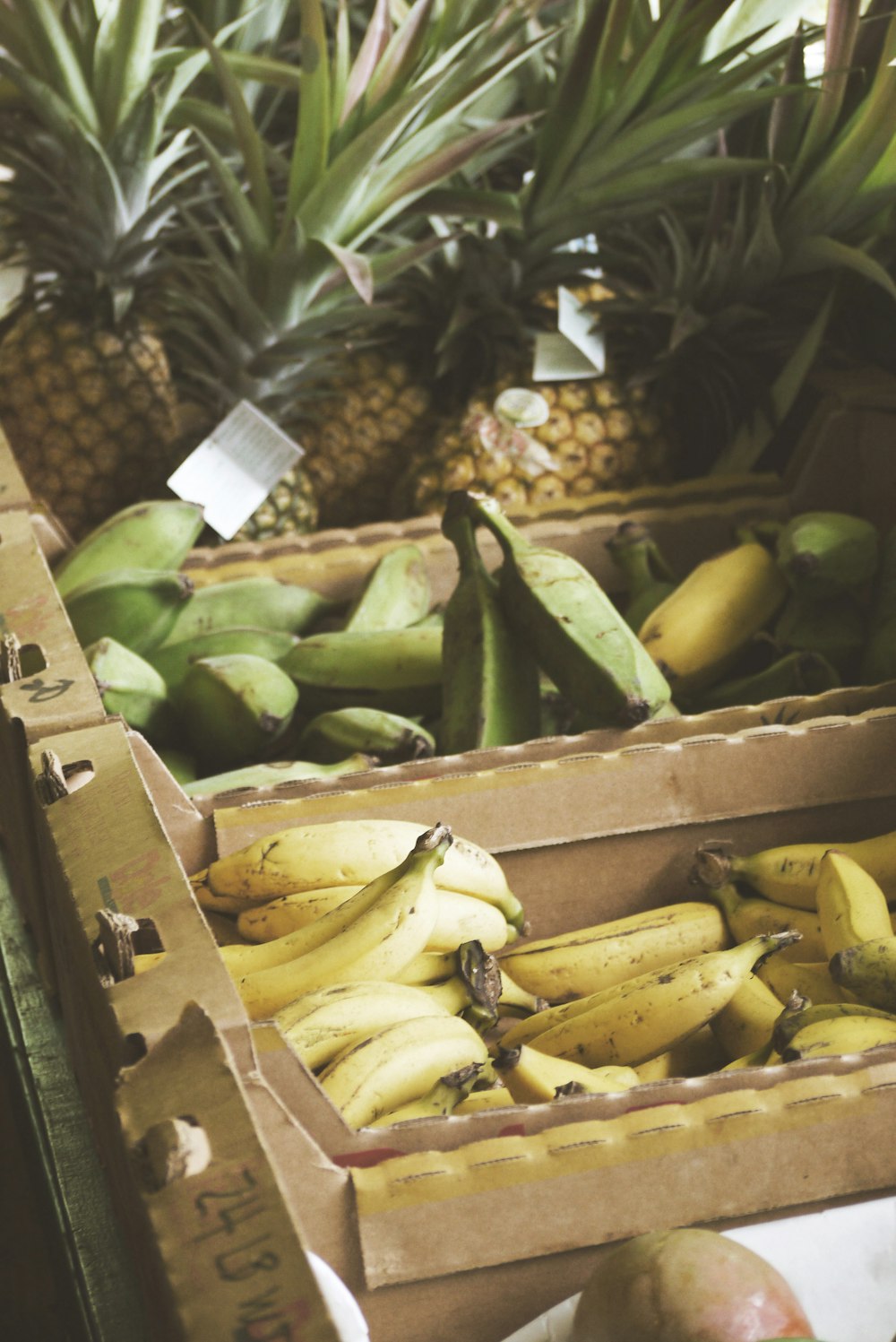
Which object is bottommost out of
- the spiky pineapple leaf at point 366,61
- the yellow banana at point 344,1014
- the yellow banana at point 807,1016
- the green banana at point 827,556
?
the yellow banana at point 807,1016

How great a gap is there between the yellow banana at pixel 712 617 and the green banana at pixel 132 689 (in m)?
0.68

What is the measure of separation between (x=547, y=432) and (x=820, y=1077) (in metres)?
1.58

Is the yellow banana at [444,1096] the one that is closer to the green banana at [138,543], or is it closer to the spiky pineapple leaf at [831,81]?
the green banana at [138,543]

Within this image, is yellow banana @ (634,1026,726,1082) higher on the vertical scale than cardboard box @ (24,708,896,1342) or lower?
lower

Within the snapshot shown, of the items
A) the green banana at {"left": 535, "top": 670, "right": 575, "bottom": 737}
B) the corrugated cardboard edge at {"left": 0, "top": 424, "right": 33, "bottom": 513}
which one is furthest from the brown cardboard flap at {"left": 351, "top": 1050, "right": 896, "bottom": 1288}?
the corrugated cardboard edge at {"left": 0, "top": 424, "right": 33, "bottom": 513}

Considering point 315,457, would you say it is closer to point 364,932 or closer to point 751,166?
point 751,166

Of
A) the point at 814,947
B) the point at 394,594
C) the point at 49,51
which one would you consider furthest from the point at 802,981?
the point at 49,51

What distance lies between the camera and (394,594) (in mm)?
1973

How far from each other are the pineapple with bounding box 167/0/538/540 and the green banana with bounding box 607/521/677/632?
56 centimetres

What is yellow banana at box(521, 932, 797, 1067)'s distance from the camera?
1.11 m

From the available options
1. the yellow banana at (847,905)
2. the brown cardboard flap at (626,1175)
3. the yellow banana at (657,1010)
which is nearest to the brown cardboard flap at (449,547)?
the yellow banana at (847,905)

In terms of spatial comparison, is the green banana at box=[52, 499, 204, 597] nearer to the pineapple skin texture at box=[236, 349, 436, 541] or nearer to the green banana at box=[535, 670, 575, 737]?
the pineapple skin texture at box=[236, 349, 436, 541]

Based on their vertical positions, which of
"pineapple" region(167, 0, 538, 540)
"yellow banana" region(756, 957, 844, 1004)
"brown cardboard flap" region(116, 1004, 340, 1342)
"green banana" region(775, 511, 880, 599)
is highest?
"pineapple" region(167, 0, 538, 540)

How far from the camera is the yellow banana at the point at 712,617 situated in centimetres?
176
